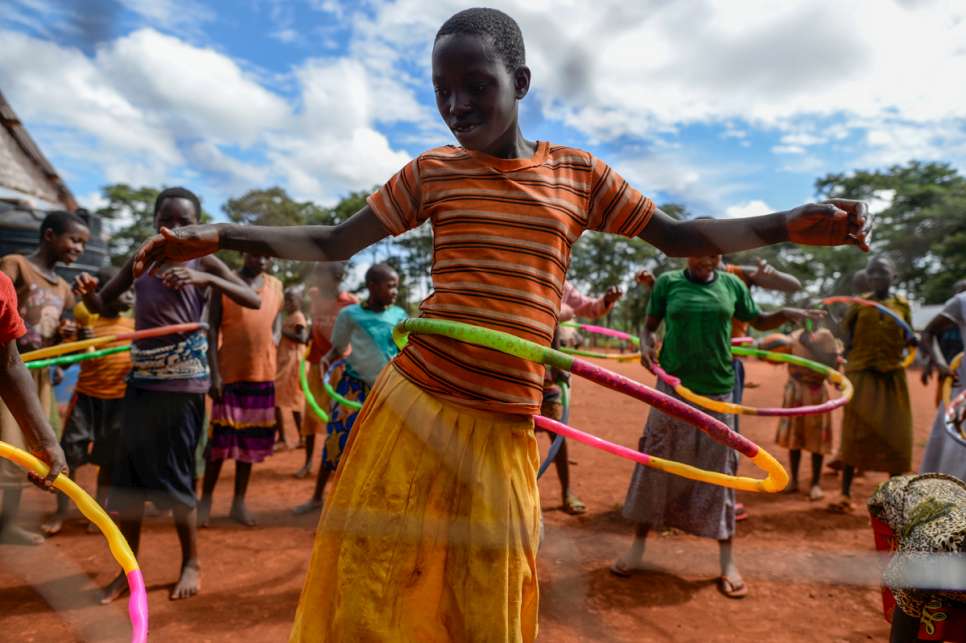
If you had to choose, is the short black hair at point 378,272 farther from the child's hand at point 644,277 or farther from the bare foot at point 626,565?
the bare foot at point 626,565

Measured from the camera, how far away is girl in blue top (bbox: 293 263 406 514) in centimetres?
532

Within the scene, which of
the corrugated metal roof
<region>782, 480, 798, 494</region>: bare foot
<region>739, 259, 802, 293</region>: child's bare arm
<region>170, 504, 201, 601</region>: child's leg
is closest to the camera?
<region>170, 504, 201, 601</region>: child's leg

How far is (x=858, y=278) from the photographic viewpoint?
789 cm

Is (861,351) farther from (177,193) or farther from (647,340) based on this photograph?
(177,193)

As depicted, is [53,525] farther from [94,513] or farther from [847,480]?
[847,480]

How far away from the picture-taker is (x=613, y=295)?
522 centimetres

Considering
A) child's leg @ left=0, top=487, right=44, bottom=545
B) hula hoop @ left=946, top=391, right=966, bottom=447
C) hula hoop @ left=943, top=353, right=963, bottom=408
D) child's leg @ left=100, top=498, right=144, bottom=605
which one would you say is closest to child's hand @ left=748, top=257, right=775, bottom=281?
hula hoop @ left=946, top=391, right=966, bottom=447

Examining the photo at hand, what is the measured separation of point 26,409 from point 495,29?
218cm

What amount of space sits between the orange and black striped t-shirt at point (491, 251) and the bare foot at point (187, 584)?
3084 millimetres

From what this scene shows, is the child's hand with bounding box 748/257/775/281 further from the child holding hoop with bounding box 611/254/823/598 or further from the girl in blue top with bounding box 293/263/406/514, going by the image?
the girl in blue top with bounding box 293/263/406/514

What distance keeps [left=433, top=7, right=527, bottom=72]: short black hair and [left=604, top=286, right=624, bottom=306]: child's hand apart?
3.30 meters

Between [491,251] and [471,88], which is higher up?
[471,88]

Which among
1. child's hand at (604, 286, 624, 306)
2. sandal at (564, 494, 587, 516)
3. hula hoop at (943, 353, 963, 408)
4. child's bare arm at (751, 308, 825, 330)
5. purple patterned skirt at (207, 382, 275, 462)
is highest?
child's hand at (604, 286, 624, 306)

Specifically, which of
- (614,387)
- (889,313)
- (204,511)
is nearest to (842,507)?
(889,313)
